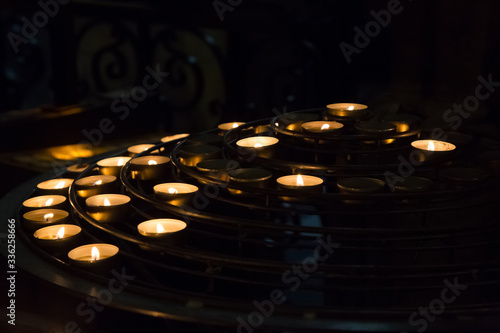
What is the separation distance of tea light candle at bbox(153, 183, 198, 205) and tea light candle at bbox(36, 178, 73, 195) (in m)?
0.29

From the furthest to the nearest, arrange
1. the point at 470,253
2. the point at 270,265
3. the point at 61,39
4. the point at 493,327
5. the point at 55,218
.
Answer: the point at 61,39 < the point at 470,253 < the point at 55,218 < the point at 270,265 < the point at 493,327

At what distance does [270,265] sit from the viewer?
3.15 ft

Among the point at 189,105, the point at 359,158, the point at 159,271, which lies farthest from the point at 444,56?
the point at 189,105

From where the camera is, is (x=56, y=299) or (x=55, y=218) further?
(x=55, y=218)

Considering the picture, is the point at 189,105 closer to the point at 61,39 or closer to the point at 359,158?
the point at 61,39

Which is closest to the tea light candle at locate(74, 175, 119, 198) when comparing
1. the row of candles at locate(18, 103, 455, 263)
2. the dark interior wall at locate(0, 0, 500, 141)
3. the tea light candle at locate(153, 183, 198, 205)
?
the row of candles at locate(18, 103, 455, 263)

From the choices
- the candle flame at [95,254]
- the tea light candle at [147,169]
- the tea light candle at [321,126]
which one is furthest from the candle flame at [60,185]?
the tea light candle at [321,126]

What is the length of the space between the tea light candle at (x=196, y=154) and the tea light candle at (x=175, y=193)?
7 cm

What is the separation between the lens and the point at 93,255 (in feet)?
3.68

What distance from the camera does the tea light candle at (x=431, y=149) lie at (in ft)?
4.19

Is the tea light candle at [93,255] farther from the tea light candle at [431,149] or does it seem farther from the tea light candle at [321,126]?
the tea light candle at [431,149]

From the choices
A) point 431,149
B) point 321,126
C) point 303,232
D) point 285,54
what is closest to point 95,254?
point 303,232

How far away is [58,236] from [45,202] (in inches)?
8.2

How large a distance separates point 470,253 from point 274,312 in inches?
39.6
